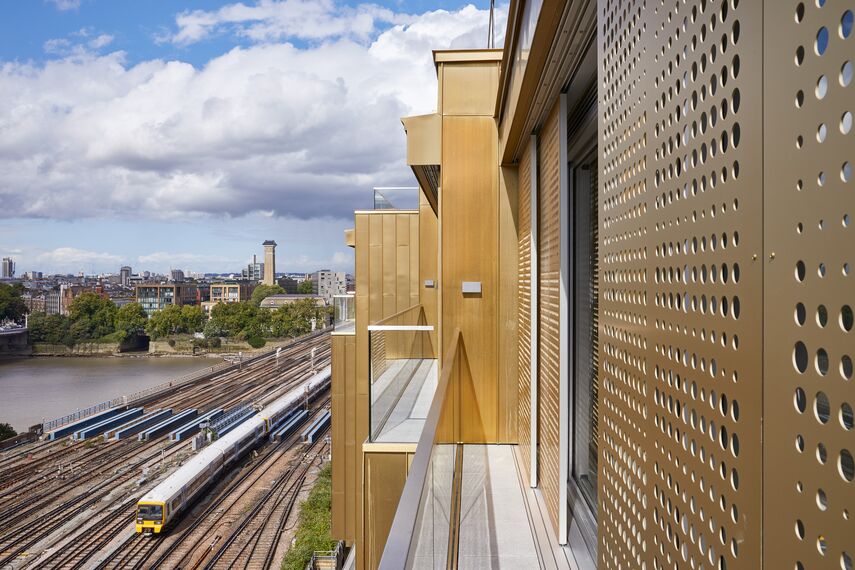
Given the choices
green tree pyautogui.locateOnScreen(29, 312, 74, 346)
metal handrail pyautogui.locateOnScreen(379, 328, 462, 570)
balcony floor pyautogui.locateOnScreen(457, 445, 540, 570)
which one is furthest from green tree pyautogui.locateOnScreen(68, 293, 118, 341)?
metal handrail pyautogui.locateOnScreen(379, 328, 462, 570)

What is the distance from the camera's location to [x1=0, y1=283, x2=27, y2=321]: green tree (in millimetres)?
42166

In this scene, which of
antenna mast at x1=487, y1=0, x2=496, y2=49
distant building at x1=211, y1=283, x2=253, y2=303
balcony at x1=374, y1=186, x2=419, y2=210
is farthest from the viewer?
distant building at x1=211, y1=283, x2=253, y2=303

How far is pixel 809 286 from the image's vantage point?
0.49 meters

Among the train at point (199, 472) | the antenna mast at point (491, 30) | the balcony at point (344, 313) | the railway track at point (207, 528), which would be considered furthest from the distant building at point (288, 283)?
the antenna mast at point (491, 30)

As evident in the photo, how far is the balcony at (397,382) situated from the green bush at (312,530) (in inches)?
485

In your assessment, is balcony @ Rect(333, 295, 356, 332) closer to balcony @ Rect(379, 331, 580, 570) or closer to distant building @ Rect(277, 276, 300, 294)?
balcony @ Rect(379, 331, 580, 570)

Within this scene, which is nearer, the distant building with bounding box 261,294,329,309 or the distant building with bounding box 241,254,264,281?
the distant building with bounding box 261,294,329,309

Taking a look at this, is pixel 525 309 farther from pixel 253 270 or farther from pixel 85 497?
pixel 253 270

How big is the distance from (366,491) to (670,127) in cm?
434

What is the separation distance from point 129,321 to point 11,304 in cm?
860

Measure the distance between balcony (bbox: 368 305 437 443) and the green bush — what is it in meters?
12.3

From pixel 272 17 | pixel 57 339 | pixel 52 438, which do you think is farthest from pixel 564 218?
pixel 272 17

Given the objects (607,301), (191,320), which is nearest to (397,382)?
(607,301)

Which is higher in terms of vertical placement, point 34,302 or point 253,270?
point 253,270
